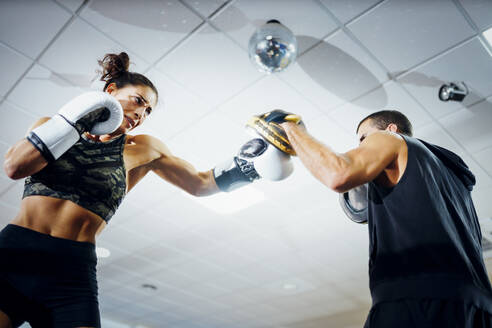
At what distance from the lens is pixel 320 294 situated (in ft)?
20.1

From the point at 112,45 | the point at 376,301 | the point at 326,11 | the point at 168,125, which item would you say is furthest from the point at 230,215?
the point at 376,301

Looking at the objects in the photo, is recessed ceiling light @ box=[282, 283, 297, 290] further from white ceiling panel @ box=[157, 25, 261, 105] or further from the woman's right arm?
the woman's right arm

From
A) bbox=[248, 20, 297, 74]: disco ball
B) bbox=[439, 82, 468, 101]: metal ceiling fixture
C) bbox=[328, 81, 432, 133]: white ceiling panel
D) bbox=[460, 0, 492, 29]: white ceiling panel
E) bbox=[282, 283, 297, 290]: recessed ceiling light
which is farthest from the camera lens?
bbox=[282, 283, 297, 290]: recessed ceiling light

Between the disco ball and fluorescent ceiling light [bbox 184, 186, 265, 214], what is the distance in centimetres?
169

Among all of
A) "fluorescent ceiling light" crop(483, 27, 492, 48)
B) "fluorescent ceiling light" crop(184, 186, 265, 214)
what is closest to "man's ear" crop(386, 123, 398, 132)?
"fluorescent ceiling light" crop(483, 27, 492, 48)

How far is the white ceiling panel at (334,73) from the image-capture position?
2.18 m

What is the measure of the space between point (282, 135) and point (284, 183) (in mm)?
2086

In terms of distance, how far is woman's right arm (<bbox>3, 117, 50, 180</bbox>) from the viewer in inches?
45.6

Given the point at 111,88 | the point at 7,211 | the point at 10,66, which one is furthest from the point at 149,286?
the point at 111,88

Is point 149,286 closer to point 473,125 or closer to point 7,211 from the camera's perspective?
point 7,211

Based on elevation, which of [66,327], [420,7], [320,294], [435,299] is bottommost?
[66,327]

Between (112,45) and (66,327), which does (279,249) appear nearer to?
(112,45)

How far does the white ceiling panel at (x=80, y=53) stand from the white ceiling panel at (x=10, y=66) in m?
0.15

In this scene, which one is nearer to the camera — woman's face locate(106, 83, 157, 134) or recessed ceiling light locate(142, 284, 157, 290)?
woman's face locate(106, 83, 157, 134)
